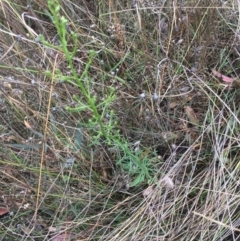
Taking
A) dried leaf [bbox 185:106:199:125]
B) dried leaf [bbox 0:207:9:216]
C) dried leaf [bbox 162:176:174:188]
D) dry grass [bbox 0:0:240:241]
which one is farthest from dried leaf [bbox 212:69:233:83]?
dried leaf [bbox 0:207:9:216]

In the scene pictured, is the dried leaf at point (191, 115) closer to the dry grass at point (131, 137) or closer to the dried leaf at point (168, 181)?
the dry grass at point (131, 137)

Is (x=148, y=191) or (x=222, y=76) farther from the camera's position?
(x=222, y=76)

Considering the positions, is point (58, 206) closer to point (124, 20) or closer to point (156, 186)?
point (156, 186)

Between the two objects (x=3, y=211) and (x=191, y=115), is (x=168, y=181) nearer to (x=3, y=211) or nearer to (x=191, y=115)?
(x=191, y=115)

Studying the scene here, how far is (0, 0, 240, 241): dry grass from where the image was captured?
1.27 metres

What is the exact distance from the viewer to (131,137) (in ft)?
4.57

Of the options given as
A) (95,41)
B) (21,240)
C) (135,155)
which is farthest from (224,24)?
(21,240)

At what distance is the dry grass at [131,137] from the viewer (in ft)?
4.17

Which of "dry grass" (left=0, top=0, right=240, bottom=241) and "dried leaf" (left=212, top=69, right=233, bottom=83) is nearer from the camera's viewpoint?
"dry grass" (left=0, top=0, right=240, bottom=241)

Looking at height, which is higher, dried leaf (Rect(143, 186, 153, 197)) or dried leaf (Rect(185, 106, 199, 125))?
dried leaf (Rect(185, 106, 199, 125))

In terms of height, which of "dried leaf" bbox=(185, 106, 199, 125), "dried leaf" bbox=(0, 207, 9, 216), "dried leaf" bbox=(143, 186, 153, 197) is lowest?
"dried leaf" bbox=(143, 186, 153, 197)

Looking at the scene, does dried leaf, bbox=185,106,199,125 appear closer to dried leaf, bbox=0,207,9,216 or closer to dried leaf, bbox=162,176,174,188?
dried leaf, bbox=162,176,174,188

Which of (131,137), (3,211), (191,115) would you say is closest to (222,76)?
(191,115)

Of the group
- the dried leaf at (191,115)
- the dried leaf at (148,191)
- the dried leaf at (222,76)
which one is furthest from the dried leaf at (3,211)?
the dried leaf at (222,76)
